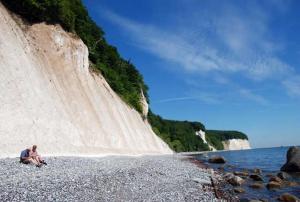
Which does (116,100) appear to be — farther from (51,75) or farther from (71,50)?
(51,75)

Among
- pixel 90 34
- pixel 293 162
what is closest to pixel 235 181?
pixel 293 162

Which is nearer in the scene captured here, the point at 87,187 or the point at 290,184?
the point at 87,187

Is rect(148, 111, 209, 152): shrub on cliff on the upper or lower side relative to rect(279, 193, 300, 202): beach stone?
upper

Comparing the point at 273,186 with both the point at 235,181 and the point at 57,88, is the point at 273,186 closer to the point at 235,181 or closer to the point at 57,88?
the point at 235,181

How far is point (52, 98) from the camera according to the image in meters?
28.8

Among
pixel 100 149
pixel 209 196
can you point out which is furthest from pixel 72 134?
pixel 209 196

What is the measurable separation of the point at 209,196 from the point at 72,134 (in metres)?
17.4

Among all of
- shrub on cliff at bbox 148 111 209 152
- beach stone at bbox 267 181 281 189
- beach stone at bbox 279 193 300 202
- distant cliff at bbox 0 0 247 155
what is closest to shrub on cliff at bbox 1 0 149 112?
distant cliff at bbox 0 0 247 155

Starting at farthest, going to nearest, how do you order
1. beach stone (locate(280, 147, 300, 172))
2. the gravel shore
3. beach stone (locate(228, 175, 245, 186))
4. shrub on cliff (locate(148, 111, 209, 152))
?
shrub on cliff (locate(148, 111, 209, 152))
beach stone (locate(280, 147, 300, 172))
beach stone (locate(228, 175, 245, 186))
the gravel shore

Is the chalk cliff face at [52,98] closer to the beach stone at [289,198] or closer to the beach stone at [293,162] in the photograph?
the beach stone at [289,198]

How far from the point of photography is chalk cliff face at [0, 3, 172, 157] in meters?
22.3

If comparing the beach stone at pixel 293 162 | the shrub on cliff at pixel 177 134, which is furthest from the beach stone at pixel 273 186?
the shrub on cliff at pixel 177 134

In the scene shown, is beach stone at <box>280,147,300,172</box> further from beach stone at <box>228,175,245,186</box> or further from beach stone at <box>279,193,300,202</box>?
beach stone at <box>279,193,300,202</box>

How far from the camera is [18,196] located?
30.3ft
